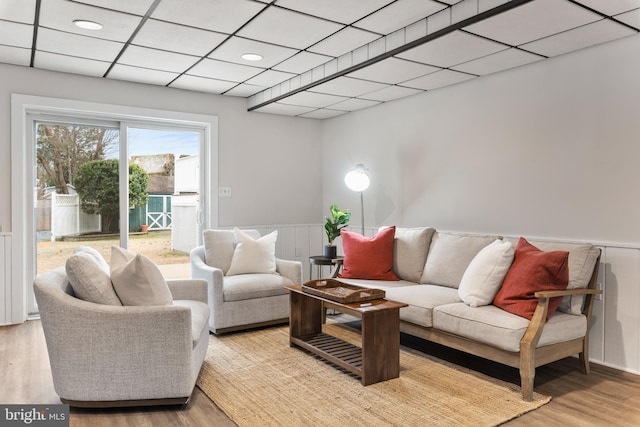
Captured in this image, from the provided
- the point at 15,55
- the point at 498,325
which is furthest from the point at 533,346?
the point at 15,55

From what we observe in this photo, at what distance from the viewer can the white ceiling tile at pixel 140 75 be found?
13.6 ft

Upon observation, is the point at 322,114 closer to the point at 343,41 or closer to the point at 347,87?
the point at 347,87

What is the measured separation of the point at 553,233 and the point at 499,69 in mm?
1405

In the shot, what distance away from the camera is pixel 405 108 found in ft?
15.6

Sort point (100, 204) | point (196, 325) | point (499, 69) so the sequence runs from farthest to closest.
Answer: point (100, 204), point (499, 69), point (196, 325)

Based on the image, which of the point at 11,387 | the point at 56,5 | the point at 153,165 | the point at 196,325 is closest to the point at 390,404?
the point at 196,325

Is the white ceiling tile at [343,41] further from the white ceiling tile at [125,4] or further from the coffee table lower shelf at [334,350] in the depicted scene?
the coffee table lower shelf at [334,350]

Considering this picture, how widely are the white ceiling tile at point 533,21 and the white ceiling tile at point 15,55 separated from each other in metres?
3.42

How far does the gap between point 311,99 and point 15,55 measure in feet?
8.66

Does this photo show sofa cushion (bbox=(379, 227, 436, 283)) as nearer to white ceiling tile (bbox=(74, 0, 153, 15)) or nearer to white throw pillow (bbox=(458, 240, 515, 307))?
white throw pillow (bbox=(458, 240, 515, 307))

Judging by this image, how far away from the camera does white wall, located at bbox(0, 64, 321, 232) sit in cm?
411

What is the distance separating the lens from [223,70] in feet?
13.6

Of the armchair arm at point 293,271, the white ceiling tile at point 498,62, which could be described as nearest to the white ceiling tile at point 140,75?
the armchair arm at point 293,271

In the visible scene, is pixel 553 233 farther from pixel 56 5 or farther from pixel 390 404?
pixel 56 5
